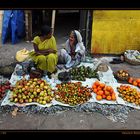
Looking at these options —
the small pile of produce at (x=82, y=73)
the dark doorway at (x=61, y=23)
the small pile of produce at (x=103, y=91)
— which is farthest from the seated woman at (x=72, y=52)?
the small pile of produce at (x=103, y=91)

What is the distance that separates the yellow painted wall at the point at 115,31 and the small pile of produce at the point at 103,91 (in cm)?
129

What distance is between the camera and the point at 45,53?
4.00 metres

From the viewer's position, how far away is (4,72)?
4.01 meters

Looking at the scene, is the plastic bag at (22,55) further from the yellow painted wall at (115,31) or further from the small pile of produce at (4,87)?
the yellow painted wall at (115,31)

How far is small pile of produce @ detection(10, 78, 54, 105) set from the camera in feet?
11.1

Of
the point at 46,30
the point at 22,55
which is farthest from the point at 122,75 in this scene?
the point at 22,55

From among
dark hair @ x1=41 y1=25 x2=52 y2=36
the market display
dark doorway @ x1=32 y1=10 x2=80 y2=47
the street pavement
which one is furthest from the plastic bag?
the market display

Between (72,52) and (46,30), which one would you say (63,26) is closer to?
(72,52)

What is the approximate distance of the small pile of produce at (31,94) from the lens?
11.1ft

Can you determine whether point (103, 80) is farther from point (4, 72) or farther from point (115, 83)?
point (4, 72)

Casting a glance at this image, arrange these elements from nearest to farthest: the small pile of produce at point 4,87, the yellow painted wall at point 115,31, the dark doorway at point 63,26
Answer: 1. the small pile of produce at point 4,87
2. the yellow painted wall at point 115,31
3. the dark doorway at point 63,26

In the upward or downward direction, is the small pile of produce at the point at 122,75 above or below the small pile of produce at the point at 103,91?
above

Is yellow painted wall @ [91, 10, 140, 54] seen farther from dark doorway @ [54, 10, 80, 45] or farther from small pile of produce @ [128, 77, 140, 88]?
small pile of produce @ [128, 77, 140, 88]
